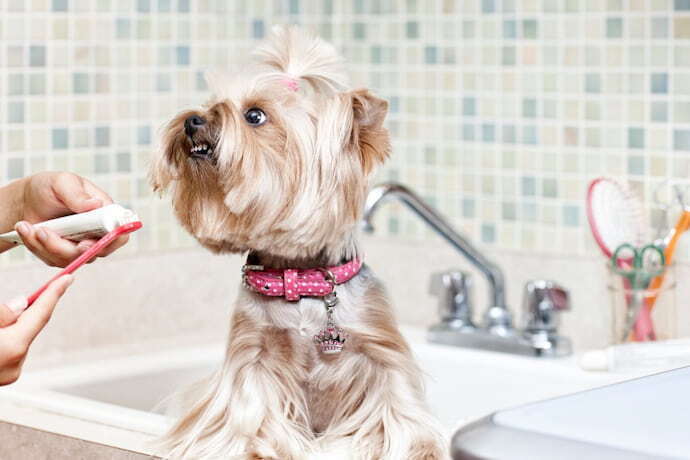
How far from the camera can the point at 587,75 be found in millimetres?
1903

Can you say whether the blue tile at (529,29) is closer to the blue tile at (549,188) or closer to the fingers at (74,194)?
the blue tile at (549,188)

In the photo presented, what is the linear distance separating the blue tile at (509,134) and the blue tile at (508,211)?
103 mm

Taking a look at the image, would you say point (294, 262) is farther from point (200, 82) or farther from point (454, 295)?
point (200, 82)

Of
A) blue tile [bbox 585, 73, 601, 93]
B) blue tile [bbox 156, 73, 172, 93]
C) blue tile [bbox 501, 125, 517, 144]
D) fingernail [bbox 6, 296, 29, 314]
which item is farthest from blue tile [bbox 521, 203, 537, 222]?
fingernail [bbox 6, 296, 29, 314]

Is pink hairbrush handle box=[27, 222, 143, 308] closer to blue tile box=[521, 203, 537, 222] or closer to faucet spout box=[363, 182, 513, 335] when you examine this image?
faucet spout box=[363, 182, 513, 335]

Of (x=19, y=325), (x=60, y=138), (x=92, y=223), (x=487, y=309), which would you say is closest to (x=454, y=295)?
(x=487, y=309)

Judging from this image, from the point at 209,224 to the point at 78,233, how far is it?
0.13 meters

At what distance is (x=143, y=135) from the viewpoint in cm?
196

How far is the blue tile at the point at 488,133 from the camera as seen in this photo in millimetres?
2014

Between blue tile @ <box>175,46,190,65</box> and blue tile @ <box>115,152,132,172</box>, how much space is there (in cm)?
18

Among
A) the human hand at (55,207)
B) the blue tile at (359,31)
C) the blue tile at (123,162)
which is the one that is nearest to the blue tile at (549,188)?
the blue tile at (359,31)

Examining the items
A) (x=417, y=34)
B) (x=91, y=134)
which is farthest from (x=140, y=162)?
(x=417, y=34)

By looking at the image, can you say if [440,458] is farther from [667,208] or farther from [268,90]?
[667,208]

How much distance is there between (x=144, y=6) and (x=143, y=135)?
0.20 m
